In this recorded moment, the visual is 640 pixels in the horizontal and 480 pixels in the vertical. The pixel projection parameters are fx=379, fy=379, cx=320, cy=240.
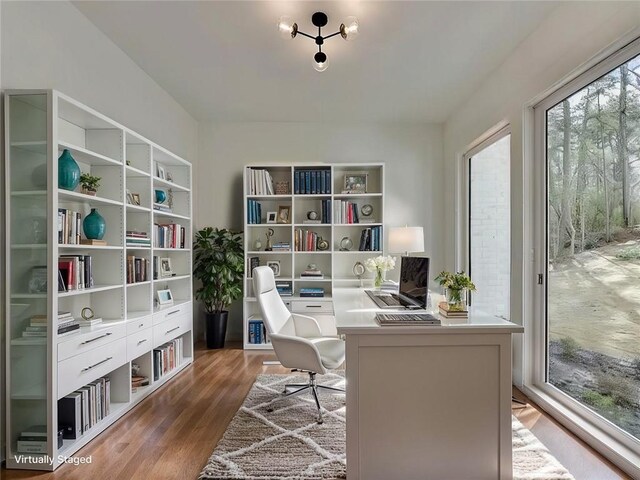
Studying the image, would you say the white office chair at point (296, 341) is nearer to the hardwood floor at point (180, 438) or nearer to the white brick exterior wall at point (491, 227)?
the hardwood floor at point (180, 438)

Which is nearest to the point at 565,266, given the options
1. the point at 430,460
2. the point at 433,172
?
the point at 430,460

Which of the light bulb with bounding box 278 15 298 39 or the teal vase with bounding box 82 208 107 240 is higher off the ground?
the light bulb with bounding box 278 15 298 39

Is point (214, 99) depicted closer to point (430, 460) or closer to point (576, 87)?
point (576, 87)

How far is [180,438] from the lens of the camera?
2293 mm

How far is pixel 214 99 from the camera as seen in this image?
402 centimetres

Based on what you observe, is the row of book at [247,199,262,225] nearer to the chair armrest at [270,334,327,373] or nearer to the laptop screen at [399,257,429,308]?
the chair armrest at [270,334,327,373]

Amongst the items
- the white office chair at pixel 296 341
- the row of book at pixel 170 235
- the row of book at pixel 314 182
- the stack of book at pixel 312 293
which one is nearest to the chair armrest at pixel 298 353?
the white office chair at pixel 296 341

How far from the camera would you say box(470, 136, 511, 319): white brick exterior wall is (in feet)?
11.2

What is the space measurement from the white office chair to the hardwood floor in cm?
58

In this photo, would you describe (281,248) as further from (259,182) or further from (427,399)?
(427,399)

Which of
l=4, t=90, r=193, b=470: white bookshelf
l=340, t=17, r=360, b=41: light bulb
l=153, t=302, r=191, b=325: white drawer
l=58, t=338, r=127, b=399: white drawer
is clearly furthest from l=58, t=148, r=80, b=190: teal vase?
l=340, t=17, r=360, b=41: light bulb

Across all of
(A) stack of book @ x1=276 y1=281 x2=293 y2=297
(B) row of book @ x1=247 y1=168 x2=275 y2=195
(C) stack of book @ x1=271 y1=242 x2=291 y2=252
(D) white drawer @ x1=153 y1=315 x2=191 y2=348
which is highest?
(B) row of book @ x1=247 y1=168 x2=275 y2=195

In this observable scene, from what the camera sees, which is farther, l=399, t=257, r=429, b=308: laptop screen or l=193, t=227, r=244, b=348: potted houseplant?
l=193, t=227, r=244, b=348: potted houseplant

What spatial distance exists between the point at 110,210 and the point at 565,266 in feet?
10.4
